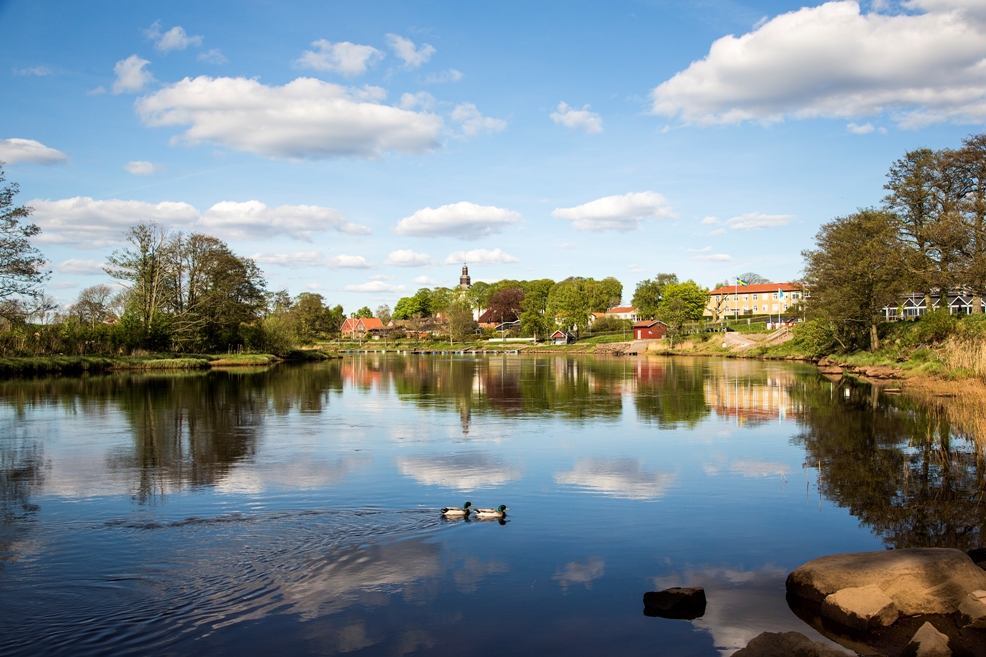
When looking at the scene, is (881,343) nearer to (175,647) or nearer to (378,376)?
(378,376)

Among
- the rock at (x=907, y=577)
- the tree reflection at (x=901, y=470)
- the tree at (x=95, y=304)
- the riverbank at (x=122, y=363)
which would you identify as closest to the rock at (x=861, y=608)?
the rock at (x=907, y=577)

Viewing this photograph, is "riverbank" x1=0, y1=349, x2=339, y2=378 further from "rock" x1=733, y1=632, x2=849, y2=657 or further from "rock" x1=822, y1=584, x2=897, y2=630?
"rock" x1=822, y1=584, x2=897, y2=630

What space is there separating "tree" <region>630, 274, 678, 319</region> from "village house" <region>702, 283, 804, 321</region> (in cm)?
1121

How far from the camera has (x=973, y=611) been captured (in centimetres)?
752

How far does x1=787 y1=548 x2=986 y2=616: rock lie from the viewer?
7.83 m

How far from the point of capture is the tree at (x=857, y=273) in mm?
46156

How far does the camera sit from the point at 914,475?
584 inches

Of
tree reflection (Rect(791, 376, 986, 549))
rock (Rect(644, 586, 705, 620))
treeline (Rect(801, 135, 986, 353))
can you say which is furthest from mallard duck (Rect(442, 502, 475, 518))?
treeline (Rect(801, 135, 986, 353))

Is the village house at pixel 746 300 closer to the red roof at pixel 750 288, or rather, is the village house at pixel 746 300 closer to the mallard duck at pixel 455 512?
the red roof at pixel 750 288

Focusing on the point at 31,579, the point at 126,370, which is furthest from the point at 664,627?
the point at 126,370

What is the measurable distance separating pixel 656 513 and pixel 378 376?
141ft

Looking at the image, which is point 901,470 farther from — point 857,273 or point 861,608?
point 857,273

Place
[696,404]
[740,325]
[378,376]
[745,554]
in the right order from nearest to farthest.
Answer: [745,554]
[696,404]
[378,376]
[740,325]

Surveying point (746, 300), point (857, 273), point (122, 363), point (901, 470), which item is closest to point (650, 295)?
point (746, 300)
